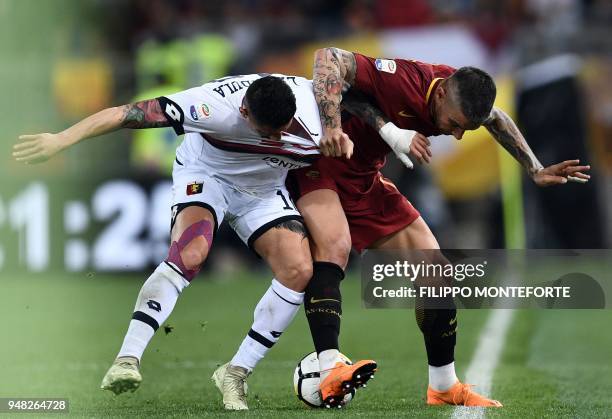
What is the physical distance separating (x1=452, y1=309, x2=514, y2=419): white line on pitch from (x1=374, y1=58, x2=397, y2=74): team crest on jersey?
2.01 metres

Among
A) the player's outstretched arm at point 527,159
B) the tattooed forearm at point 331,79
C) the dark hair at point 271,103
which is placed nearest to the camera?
the dark hair at point 271,103

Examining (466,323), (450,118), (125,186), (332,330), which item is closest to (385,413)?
(332,330)

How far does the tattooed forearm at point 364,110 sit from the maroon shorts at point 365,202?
36 centimetres

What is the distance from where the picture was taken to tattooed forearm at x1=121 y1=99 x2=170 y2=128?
267 inches

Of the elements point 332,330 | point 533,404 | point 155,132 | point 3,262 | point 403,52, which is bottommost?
point 533,404

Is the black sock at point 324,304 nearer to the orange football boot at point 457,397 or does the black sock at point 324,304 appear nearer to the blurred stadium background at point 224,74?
the orange football boot at point 457,397

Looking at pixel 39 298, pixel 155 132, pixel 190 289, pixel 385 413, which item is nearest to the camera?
pixel 385 413

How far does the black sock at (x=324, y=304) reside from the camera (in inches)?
282

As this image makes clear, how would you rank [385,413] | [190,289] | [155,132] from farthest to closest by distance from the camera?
1. [155,132]
2. [190,289]
3. [385,413]

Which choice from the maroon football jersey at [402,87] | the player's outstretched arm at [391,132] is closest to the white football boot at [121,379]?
the player's outstretched arm at [391,132]

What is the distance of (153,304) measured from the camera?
6.96m

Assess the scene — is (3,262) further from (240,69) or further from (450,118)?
(450,118)

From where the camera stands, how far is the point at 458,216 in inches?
744

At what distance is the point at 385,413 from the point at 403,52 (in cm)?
1217
